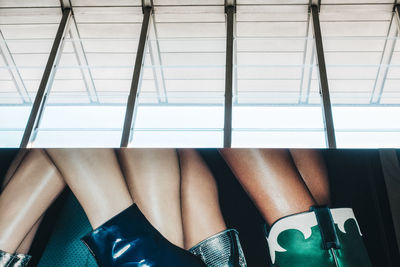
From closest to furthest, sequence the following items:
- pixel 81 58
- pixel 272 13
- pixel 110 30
Answer: 1. pixel 272 13
2. pixel 110 30
3. pixel 81 58

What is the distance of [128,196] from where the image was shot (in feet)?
11.0

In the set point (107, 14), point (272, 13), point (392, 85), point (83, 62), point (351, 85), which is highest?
point (107, 14)

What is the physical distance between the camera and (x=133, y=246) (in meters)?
2.84

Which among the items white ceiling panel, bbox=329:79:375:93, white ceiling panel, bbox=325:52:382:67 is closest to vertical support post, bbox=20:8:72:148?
white ceiling panel, bbox=325:52:382:67

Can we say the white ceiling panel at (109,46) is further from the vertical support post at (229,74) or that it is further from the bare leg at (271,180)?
the bare leg at (271,180)

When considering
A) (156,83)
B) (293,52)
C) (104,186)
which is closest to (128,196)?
(104,186)

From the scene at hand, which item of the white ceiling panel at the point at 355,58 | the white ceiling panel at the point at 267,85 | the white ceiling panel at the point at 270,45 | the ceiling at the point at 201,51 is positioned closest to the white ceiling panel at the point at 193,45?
the ceiling at the point at 201,51

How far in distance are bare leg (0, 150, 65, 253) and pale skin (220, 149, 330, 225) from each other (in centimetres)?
192

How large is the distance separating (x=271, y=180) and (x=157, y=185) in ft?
4.04

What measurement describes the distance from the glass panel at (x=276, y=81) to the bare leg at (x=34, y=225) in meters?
2.86

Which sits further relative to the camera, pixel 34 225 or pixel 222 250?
pixel 34 225

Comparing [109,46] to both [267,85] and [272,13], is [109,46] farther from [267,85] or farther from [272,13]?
[267,85]

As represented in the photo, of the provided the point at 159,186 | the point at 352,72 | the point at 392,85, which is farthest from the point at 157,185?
the point at 392,85

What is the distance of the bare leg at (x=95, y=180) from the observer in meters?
3.26
